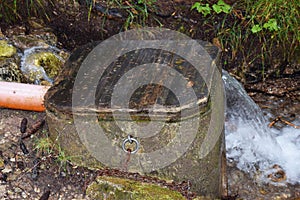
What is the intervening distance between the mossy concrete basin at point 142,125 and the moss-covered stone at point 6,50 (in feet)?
3.27

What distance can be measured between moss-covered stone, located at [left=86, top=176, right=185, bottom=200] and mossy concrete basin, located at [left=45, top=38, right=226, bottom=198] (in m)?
0.08

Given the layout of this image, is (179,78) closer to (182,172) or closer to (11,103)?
(182,172)

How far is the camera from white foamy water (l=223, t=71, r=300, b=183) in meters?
3.46

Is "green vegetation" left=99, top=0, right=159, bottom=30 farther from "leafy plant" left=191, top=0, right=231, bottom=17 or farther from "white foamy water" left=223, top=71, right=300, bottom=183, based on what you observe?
"white foamy water" left=223, top=71, right=300, bottom=183

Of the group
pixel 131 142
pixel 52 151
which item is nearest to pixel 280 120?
pixel 131 142

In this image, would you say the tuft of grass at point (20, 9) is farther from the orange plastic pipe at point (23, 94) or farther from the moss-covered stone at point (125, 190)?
the moss-covered stone at point (125, 190)

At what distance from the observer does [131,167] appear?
2336 mm

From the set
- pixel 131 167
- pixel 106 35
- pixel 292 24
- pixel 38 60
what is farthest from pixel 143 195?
pixel 292 24

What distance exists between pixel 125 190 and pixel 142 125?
34 cm

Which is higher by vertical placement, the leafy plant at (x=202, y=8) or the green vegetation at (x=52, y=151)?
the leafy plant at (x=202, y=8)

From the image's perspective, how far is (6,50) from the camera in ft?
11.1

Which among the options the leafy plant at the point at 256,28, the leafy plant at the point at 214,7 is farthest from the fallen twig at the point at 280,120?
the leafy plant at the point at 214,7

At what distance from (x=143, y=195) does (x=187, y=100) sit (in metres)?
0.52

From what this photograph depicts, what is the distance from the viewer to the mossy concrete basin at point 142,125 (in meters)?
2.18
